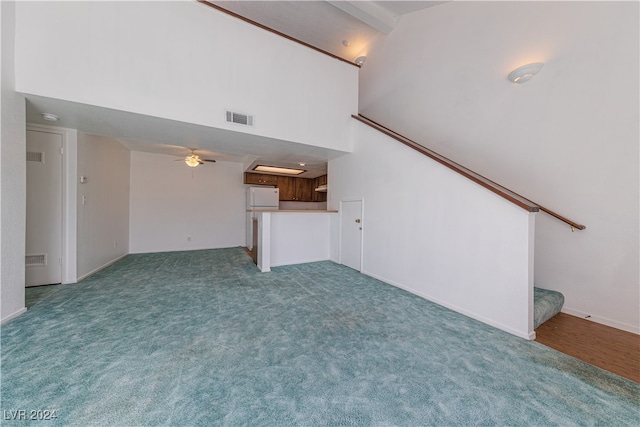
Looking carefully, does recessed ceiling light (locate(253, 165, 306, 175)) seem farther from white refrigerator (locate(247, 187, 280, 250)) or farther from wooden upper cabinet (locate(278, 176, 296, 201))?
white refrigerator (locate(247, 187, 280, 250))

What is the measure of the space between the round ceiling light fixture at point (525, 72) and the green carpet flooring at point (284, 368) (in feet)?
9.80

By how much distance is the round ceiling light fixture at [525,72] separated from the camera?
8.25ft

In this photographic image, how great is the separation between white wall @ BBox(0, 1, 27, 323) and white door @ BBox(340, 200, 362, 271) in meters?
4.26

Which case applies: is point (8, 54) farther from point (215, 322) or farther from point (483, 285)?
point (483, 285)

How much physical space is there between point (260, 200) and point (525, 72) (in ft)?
19.5

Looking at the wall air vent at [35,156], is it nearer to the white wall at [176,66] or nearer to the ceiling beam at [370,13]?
the white wall at [176,66]

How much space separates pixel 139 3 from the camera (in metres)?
2.49

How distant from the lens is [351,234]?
14.0ft

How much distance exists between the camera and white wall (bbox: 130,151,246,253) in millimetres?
5582

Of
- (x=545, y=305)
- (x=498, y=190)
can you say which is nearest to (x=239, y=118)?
(x=498, y=190)

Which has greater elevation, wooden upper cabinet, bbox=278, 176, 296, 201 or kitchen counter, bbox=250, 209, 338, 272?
wooden upper cabinet, bbox=278, 176, 296, 201

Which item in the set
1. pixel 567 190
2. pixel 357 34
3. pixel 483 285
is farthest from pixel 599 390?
pixel 357 34

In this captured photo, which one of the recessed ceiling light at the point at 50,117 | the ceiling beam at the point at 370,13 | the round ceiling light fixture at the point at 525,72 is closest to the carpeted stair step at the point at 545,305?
the round ceiling light fixture at the point at 525,72

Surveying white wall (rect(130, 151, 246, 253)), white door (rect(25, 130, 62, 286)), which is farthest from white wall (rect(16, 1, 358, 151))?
white wall (rect(130, 151, 246, 253))
